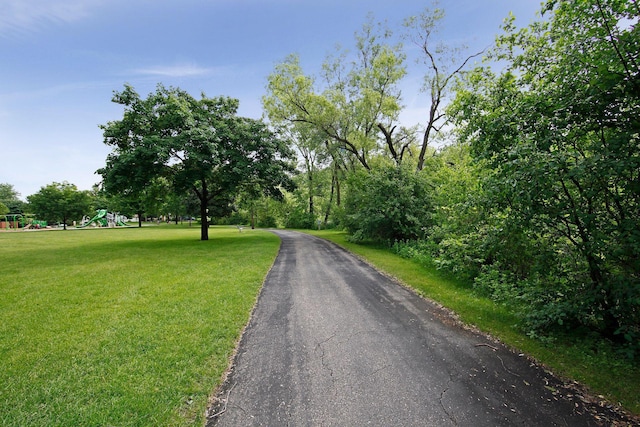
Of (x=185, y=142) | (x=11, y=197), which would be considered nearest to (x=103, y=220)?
(x=185, y=142)

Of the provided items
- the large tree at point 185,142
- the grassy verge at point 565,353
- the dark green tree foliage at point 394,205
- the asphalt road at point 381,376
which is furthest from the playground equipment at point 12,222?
the grassy verge at point 565,353

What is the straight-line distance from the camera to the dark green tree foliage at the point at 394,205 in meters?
12.3

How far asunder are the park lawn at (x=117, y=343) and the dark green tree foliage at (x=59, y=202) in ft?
108

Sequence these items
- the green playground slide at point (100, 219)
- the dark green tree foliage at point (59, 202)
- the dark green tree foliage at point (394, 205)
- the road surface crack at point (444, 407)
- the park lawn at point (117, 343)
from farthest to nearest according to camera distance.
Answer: the green playground slide at point (100, 219) → the dark green tree foliage at point (59, 202) → the dark green tree foliage at point (394, 205) → the park lawn at point (117, 343) → the road surface crack at point (444, 407)

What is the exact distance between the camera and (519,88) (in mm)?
3871

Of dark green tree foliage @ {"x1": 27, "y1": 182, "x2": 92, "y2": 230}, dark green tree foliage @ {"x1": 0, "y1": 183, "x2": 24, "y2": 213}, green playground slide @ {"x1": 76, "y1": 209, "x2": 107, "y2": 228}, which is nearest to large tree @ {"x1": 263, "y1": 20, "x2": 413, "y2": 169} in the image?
dark green tree foliage @ {"x1": 27, "y1": 182, "x2": 92, "y2": 230}

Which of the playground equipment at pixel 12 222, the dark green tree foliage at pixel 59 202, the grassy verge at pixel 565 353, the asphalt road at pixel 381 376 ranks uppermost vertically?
the dark green tree foliage at pixel 59 202

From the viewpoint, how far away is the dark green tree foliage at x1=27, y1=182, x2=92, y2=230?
3159cm

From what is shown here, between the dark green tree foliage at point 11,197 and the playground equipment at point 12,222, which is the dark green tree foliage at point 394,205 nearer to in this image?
the playground equipment at point 12,222

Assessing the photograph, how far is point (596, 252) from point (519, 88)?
2474 millimetres

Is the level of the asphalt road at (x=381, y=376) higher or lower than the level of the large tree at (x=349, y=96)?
lower

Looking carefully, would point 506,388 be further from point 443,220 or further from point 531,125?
point 443,220

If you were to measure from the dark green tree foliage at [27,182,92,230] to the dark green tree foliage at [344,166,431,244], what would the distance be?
123 feet

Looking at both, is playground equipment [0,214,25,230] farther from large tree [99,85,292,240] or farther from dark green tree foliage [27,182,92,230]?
large tree [99,85,292,240]
